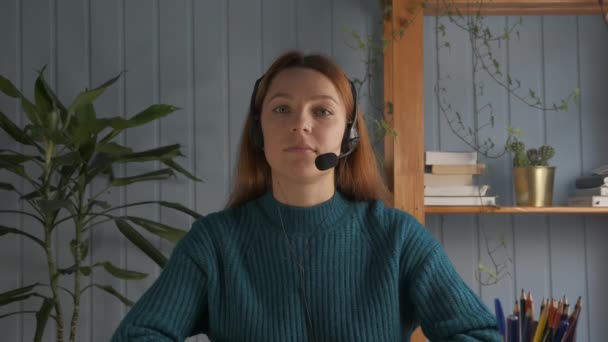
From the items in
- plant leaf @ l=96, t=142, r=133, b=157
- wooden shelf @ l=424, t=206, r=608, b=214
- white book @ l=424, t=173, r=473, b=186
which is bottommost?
wooden shelf @ l=424, t=206, r=608, b=214

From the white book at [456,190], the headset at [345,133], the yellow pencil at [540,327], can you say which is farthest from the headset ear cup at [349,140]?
the white book at [456,190]

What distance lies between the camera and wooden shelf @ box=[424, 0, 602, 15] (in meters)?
2.27

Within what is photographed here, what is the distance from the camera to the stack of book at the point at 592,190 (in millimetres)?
2307

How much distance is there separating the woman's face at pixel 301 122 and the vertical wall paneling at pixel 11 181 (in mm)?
1700

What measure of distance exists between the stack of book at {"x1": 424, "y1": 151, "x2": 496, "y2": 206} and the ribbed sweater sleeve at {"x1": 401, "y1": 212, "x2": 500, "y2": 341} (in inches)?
42.8

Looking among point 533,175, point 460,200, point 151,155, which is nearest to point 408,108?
point 460,200

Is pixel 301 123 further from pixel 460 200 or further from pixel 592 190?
pixel 592 190

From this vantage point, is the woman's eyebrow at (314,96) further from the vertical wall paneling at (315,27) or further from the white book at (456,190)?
the vertical wall paneling at (315,27)

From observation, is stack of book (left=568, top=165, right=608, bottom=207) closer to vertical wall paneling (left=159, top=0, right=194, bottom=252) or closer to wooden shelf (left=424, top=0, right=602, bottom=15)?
wooden shelf (left=424, top=0, right=602, bottom=15)

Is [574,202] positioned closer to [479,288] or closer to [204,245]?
[479,288]

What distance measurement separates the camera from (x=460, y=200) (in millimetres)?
2279

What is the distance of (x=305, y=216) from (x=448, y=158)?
48.2 inches

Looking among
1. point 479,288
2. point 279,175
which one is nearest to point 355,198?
point 279,175

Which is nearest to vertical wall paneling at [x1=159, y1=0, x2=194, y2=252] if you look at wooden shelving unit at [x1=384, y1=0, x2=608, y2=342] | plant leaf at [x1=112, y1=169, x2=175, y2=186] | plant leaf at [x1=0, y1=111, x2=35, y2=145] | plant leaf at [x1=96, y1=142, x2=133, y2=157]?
plant leaf at [x1=112, y1=169, x2=175, y2=186]
